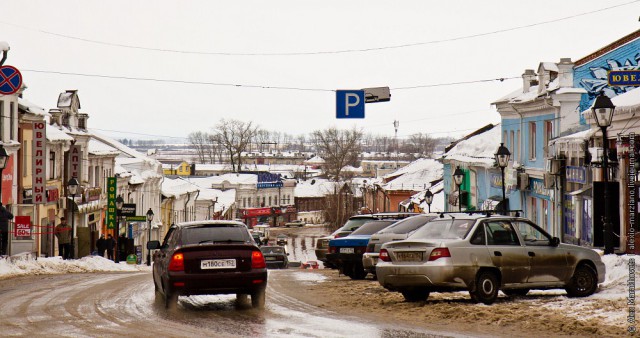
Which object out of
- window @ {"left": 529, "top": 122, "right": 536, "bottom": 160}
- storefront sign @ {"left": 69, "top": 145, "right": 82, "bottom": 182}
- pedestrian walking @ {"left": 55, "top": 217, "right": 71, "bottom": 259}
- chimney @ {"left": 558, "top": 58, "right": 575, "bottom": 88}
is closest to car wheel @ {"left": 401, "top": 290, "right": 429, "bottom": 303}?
pedestrian walking @ {"left": 55, "top": 217, "right": 71, "bottom": 259}

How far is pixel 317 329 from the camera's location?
1105cm

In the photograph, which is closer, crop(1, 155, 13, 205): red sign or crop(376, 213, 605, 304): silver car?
crop(376, 213, 605, 304): silver car

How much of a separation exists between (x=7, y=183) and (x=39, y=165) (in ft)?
9.15

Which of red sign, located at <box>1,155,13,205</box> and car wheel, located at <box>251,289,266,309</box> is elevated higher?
red sign, located at <box>1,155,13,205</box>

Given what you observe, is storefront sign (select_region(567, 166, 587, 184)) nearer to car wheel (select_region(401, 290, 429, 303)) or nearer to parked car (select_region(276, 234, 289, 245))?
car wheel (select_region(401, 290, 429, 303))

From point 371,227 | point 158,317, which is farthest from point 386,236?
point 158,317

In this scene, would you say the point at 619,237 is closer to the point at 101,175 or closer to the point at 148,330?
the point at 148,330

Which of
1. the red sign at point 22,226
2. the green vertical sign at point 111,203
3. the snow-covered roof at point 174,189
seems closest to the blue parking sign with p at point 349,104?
the red sign at point 22,226

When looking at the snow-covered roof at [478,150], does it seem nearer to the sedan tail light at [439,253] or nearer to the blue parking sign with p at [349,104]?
the blue parking sign with p at [349,104]

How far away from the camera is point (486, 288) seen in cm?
1336

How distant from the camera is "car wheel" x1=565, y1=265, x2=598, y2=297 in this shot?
14.3 m

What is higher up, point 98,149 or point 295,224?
point 98,149

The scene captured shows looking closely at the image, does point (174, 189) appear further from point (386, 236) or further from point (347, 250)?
point (386, 236)

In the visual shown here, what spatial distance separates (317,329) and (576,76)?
84.5 feet
